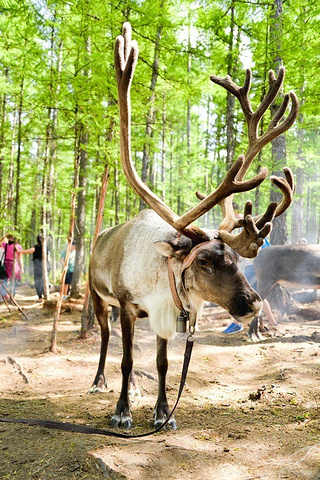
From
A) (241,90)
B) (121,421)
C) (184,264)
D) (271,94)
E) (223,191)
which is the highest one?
(241,90)

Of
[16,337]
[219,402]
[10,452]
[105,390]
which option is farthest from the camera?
[16,337]

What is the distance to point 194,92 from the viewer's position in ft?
28.5

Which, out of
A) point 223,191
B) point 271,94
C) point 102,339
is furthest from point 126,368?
point 271,94

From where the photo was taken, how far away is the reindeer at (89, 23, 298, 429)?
304cm

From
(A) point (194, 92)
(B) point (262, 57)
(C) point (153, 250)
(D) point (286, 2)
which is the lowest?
(C) point (153, 250)

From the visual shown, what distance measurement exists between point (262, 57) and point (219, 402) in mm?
7886

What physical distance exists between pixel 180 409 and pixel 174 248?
1.83m

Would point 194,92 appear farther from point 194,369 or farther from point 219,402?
point 219,402

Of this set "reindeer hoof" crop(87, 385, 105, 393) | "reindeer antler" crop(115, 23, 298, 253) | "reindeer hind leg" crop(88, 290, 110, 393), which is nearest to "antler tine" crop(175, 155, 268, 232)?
"reindeer antler" crop(115, 23, 298, 253)

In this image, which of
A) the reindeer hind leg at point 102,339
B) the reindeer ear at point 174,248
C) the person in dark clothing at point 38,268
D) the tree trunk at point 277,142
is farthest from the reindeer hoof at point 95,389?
the person in dark clothing at point 38,268

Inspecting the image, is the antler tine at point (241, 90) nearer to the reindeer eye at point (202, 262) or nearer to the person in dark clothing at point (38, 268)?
the reindeer eye at point (202, 262)

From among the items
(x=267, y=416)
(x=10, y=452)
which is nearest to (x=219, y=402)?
(x=267, y=416)

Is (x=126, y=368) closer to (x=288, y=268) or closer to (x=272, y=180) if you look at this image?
(x=272, y=180)

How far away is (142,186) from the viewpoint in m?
3.67
